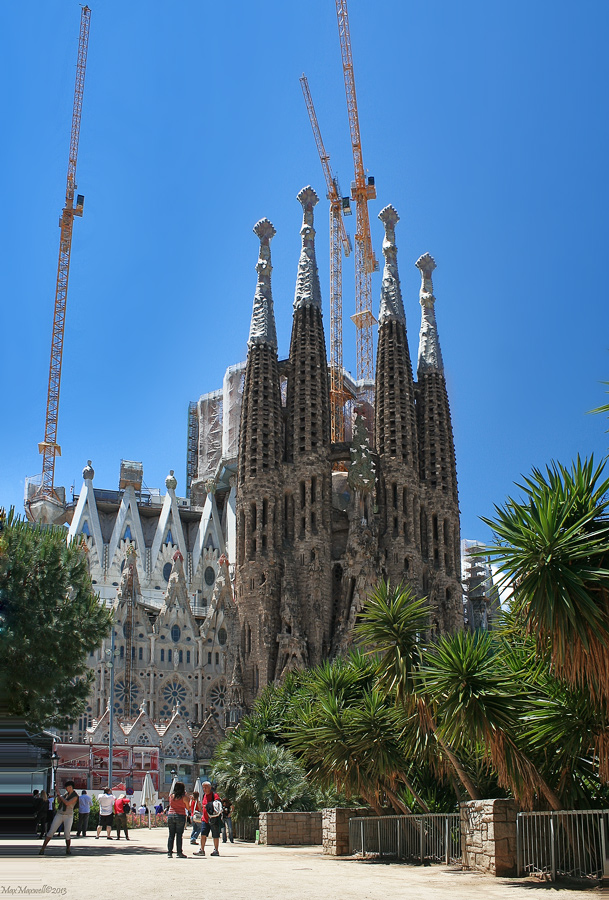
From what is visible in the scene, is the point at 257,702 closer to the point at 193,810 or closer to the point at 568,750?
the point at 193,810

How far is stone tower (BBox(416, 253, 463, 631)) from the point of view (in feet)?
185

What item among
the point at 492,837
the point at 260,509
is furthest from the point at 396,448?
the point at 492,837

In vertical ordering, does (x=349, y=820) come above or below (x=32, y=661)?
below

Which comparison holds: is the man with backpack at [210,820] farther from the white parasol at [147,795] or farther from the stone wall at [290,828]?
the white parasol at [147,795]

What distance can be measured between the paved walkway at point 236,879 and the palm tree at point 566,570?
301cm

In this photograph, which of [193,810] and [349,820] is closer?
[349,820]

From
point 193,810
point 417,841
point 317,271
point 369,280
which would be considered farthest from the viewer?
point 369,280

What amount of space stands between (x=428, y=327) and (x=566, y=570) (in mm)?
51019

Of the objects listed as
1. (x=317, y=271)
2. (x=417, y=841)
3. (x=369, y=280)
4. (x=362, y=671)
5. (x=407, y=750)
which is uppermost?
(x=369, y=280)

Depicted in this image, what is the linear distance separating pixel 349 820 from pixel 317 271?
43.7 metres

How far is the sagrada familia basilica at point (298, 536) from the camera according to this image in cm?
5266

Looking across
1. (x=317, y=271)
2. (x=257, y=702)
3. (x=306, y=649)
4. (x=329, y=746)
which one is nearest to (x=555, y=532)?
(x=329, y=746)

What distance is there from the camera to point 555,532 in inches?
543

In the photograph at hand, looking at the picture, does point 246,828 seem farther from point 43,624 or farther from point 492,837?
point 492,837
